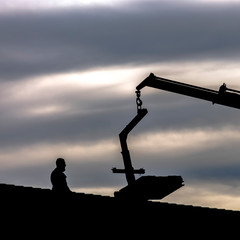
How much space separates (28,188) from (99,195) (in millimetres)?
2240

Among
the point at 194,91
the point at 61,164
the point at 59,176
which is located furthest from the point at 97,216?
the point at 194,91

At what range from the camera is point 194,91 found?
3531cm

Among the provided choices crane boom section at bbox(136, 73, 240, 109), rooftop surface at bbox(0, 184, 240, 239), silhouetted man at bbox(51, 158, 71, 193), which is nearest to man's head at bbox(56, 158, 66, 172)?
silhouetted man at bbox(51, 158, 71, 193)

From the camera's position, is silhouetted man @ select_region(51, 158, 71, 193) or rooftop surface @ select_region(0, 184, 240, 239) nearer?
rooftop surface @ select_region(0, 184, 240, 239)

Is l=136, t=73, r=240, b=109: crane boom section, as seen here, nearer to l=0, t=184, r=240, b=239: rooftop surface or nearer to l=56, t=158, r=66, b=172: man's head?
l=0, t=184, r=240, b=239: rooftop surface

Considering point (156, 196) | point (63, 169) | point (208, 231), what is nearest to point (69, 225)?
point (63, 169)

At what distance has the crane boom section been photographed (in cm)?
3441

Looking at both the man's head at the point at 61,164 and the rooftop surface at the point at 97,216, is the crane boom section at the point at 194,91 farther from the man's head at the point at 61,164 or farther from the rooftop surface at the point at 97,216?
the man's head at the point at 61,164

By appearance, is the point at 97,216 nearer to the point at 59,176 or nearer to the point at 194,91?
the point at 59,176

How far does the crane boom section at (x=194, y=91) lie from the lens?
34406 mm

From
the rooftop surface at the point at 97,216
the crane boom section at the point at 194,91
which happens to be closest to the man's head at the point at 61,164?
the rooftop surface at the point at 97,216

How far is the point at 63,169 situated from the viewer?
23562 millimetres

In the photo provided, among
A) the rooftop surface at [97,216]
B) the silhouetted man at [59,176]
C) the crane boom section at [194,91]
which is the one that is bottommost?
the rooftop surface at [97,216]

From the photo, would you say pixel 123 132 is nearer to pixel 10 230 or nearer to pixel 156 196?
pixel 156 196
